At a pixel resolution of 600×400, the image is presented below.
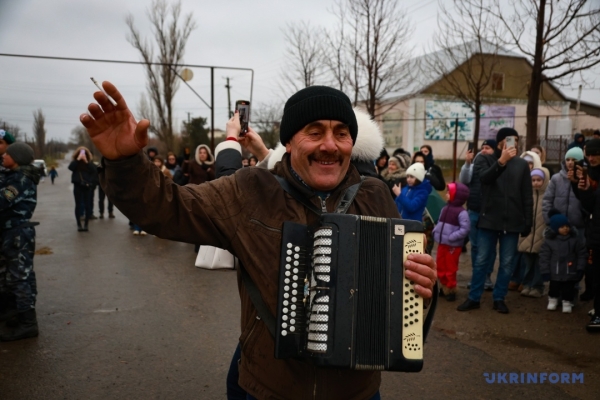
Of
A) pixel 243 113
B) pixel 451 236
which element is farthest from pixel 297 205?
pixel 451 236

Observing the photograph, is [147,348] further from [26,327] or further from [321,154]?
[321,154]

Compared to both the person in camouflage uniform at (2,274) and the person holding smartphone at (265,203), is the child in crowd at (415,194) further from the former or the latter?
the person in camouflage uniform at (2,274)

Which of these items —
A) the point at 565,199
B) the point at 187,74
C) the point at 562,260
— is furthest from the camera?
the point at 187,74

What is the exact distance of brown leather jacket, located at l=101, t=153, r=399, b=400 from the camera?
2.02 meters

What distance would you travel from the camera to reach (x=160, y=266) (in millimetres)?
8320

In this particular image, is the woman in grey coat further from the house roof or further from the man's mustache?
the house roof

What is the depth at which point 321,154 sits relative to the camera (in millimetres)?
2252

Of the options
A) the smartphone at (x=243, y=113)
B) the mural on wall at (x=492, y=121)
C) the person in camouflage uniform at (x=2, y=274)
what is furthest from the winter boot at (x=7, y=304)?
the mural on wall at (x=492, y=121)

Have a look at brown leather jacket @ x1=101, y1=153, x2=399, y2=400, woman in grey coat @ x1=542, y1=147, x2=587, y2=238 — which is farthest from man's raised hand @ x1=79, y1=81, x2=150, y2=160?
woman in grey coat @ x1=542, y1=147, x2=587, y2=238

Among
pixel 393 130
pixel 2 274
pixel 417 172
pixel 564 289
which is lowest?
pixel 564 289

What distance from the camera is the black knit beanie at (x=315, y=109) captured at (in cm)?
224

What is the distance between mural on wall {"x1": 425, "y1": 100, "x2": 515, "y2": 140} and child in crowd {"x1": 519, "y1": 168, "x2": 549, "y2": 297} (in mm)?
26698

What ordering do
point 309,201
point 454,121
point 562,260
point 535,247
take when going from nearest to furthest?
point 309,201 < point 562,260 < point 535,247 < point 454,121

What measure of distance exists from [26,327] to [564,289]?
611 cm
